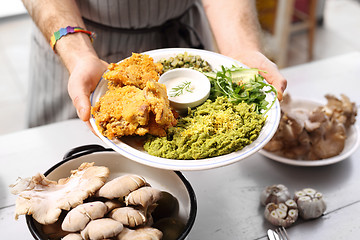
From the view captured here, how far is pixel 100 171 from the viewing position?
3.36 ft

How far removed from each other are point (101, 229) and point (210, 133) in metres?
0.43

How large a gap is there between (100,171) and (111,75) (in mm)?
325

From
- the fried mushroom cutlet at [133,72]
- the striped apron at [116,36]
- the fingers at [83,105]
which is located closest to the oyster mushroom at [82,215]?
the fingers at [83,105]

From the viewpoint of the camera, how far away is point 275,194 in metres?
1.26

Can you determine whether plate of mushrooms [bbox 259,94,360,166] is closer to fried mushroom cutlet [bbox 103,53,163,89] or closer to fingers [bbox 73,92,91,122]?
fried mushroom cutlet [bbox 103,53,163,89]

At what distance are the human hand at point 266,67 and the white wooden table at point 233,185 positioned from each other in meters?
0.31

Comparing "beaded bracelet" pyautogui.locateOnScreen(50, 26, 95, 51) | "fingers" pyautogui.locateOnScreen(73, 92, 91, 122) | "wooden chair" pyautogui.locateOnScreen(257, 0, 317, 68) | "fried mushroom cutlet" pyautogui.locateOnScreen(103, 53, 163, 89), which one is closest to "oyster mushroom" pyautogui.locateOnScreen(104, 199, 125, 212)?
"fingers" pyautogui.locateOnScreen(73, 92, 91, 122)

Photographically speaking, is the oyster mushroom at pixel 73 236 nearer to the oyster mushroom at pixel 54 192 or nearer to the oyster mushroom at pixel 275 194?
the oyster mushroom at pixel 54 192

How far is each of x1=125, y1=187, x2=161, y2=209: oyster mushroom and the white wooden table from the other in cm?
30

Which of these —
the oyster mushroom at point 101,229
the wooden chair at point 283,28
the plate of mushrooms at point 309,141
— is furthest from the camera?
the wooden chair at point 283,28

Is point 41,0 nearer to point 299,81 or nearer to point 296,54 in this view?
point 299,81

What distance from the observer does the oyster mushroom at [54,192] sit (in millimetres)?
938

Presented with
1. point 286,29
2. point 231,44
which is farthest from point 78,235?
point 286,29

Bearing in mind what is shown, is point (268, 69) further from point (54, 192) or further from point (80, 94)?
point (54, 192)
